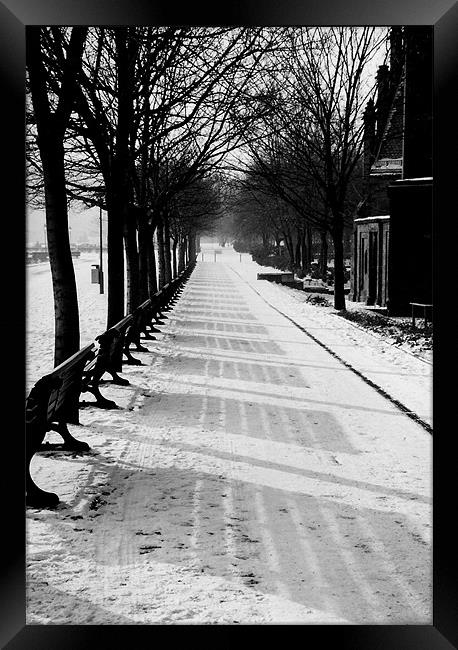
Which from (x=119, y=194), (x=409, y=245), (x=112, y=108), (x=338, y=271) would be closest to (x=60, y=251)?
(x=119, y=194)

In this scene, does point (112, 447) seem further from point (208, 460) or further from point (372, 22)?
A: point (372, 22)

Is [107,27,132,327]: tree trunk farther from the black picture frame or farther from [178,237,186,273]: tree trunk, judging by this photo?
[178,237,186,273]: tree trunk

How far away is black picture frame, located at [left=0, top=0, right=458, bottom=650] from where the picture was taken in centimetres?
382

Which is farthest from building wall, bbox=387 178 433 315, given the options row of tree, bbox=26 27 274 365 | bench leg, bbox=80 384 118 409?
bench leg, bbox=80 384 118 409

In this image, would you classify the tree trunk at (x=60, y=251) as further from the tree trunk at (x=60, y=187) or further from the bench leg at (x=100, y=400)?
the bench leg at (x=100, y=400)

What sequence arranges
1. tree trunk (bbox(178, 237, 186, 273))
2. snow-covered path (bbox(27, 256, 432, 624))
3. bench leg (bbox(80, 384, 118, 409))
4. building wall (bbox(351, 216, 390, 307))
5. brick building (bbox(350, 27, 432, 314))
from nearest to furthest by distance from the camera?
snow-covered path (bbox(27, 256, 432, 624)), bench leg (bbox(80, 384, 118, 409)), brick building (bbox(350, 27, 432, 314)), building wall (bbox(351, 216, 390, 307)), tree trunk (bbox(178, 237, 186, 273))

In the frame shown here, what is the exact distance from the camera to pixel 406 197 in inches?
933

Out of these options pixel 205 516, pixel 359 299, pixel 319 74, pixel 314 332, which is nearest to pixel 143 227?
pixel 314 332

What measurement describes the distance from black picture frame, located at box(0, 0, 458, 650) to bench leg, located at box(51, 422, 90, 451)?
371 centimetres

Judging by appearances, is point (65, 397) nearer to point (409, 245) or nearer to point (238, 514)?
point (238, 514)

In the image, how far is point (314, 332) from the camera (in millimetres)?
19406

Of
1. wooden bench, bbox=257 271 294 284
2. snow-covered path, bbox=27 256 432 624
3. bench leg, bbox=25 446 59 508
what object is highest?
wooden bench, bbox=257 271 294 284

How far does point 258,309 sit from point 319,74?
25.3 ft
